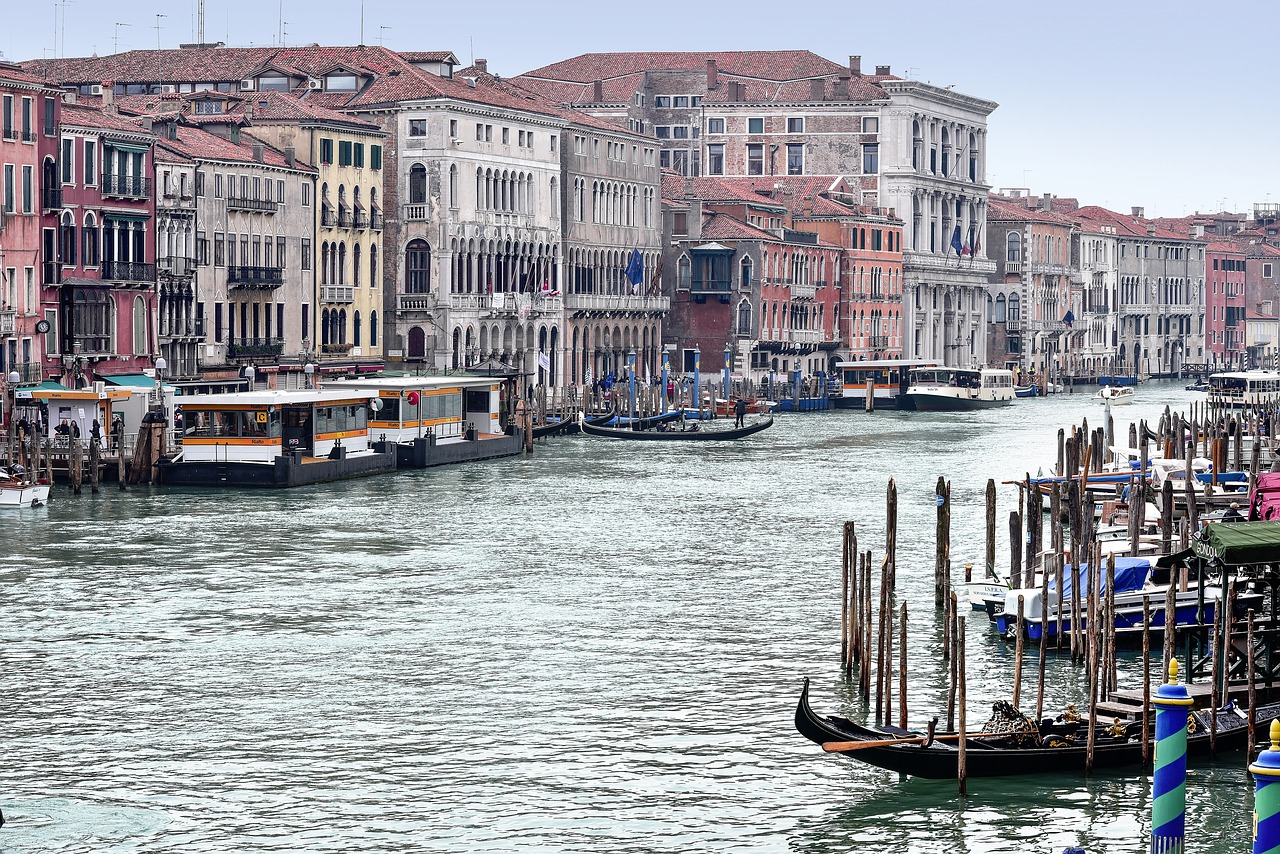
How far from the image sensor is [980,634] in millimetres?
24609

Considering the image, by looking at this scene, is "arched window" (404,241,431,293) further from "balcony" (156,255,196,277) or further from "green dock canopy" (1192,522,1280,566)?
"green dock canopy" (1192,522,1280,566)

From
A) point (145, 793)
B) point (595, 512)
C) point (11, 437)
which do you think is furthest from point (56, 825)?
point (11, 437)

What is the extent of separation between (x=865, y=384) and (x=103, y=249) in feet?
107

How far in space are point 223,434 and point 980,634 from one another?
20569 mm

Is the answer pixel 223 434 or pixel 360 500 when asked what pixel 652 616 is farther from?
pixel 223 434

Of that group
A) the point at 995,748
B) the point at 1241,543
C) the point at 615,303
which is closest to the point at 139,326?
the point at 615,303

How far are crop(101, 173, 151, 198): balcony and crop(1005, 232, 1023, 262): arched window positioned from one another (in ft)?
192

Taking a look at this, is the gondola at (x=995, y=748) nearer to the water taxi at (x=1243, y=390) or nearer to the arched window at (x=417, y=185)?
the water taxi at (x=1243, y=390)

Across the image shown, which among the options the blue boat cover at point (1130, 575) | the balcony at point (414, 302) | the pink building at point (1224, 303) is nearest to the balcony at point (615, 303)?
the balcony at point (414, 302)

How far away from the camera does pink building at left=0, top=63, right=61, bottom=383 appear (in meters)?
44.8

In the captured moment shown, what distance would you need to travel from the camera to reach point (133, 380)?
4812 cm

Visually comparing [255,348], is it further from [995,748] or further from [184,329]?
[995,748]

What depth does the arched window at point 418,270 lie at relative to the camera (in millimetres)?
63938

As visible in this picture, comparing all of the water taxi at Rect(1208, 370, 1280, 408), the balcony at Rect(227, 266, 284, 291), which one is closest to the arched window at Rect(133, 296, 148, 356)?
the balcony at Rect(227, 266, 284, 291)
